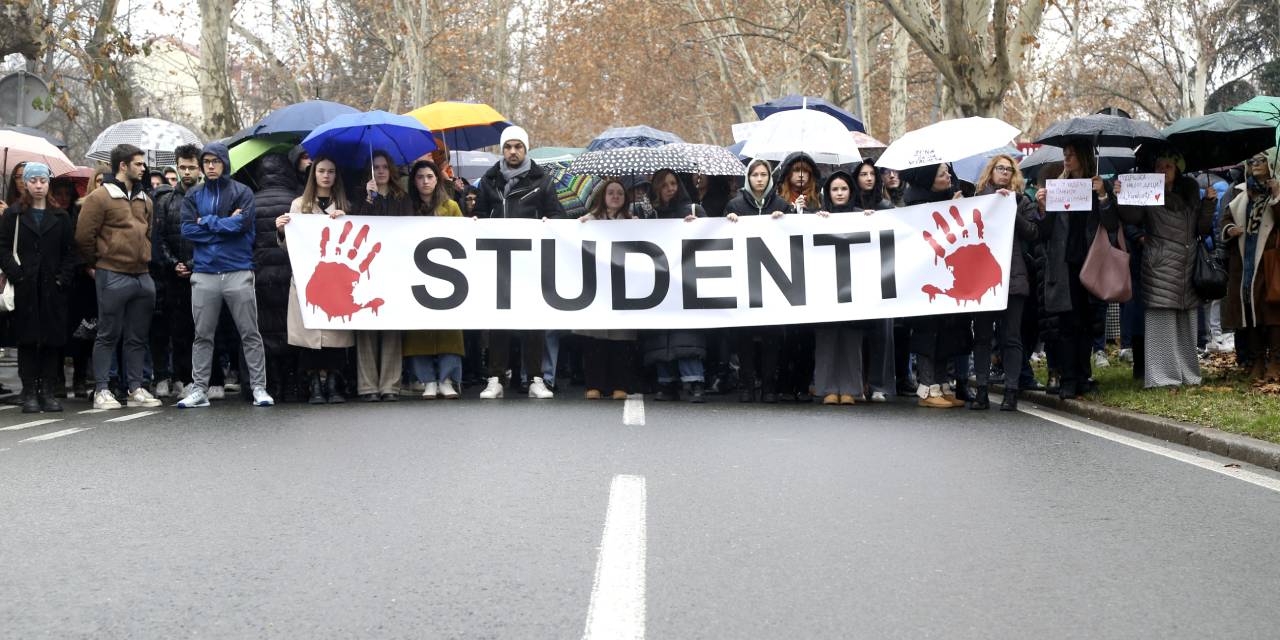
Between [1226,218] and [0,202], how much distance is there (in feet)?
32.9

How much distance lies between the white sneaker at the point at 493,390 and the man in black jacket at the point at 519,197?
0.69 feet

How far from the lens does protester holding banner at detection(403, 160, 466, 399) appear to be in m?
12.1

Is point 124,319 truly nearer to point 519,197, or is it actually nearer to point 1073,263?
point 519,197

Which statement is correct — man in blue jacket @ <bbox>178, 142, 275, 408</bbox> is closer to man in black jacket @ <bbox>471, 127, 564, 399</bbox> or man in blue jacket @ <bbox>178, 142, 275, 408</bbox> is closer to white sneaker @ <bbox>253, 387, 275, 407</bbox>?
white sneaker @ <bbox>253, 387, 275, 407</bbox>

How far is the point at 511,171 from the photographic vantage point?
12.6 m

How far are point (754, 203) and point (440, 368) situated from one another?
9.93 feet

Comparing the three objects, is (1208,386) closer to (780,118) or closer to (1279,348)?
(1279,348)

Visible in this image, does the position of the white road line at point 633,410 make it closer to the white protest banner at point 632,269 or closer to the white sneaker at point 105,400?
the white protest banner at point 632,269

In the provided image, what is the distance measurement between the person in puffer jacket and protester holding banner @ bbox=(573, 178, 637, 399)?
2.43m

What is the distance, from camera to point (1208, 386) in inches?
447

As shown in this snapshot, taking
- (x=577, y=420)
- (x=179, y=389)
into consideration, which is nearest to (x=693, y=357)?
(x=577, y=420)

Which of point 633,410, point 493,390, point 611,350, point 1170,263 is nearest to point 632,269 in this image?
point 611,350

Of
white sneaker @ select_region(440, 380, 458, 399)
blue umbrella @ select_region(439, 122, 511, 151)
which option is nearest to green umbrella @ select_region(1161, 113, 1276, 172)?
white sneaker @ select_region(440, 380, 458, 399)

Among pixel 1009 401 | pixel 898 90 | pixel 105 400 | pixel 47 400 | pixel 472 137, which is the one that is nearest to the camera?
pixel 1009 401
